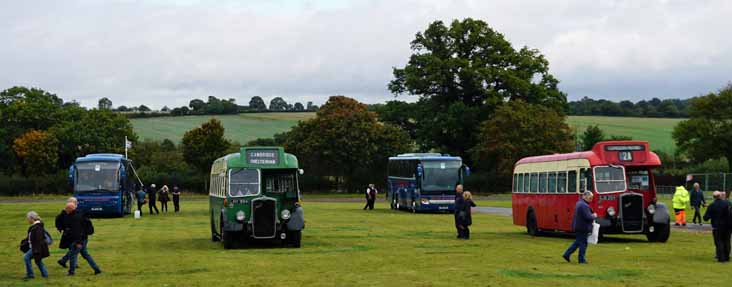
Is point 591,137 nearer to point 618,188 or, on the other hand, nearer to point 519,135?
point 519,135

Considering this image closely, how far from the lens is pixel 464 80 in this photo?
3922 inches

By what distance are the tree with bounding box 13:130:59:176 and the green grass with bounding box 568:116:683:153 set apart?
57.7 meters

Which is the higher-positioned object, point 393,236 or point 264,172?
point 264,172

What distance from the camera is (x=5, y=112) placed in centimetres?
11875

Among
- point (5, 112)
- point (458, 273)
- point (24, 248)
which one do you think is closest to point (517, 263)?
point (458, 273)

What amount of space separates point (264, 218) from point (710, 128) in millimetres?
90560

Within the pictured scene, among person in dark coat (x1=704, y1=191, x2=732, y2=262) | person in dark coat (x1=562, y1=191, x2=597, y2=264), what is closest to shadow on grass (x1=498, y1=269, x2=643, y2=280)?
person in dark coat (x1=562, y1=191, x2=597, y2=264)

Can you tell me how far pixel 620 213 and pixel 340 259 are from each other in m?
9.66

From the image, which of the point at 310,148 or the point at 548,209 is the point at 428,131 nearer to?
the point at 310,148

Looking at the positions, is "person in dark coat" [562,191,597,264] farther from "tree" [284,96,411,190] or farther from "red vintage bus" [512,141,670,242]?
"tree" [284,96,411,190]

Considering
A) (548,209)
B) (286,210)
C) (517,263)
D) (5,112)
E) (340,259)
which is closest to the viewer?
(517,263)

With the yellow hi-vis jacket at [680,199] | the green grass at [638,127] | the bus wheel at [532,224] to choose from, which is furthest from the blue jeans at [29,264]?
the green grass at [638,127]

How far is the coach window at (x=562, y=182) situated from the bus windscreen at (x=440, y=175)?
24.2 metres

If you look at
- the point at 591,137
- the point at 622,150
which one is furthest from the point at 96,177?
the point at 591,137
